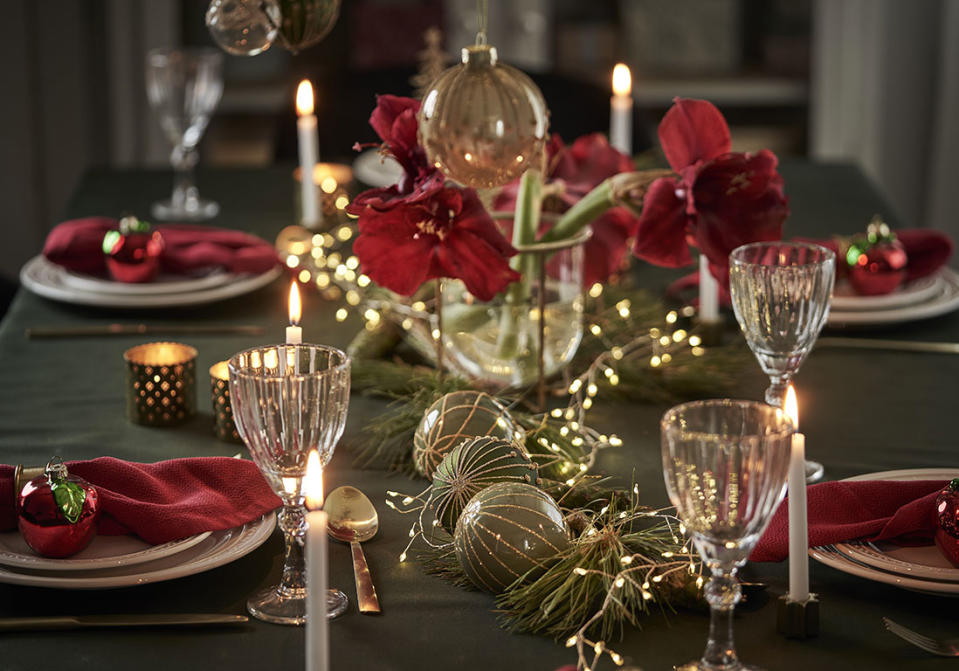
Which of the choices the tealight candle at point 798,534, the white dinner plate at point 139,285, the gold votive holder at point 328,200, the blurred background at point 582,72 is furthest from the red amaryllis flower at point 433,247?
the blurred background at point 582,72

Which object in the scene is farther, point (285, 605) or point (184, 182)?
point (184, 182)

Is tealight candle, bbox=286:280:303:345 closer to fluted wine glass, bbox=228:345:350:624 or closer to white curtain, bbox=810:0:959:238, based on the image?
fluted wine glass, bbox=228:345:350:624

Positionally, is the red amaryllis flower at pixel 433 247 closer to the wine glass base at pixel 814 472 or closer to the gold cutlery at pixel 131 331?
the wine glass base at pixel 814 472

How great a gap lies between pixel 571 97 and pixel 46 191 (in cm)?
158

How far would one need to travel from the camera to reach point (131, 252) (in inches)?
59.2

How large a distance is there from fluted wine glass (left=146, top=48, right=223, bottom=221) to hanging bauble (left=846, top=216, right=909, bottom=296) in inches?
40.0

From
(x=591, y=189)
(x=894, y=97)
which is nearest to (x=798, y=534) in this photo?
(x=591, y=189)

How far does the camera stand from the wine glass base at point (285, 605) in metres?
0.81

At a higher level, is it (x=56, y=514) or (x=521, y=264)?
(x=521, y=264)

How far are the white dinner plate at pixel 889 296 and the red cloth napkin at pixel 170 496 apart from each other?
78 cm

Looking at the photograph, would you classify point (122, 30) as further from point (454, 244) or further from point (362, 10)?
point (454, 244)

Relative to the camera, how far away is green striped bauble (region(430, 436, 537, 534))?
2.94 feet

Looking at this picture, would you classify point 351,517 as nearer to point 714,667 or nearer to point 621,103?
point 714,667

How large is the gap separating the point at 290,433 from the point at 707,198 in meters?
0.45
